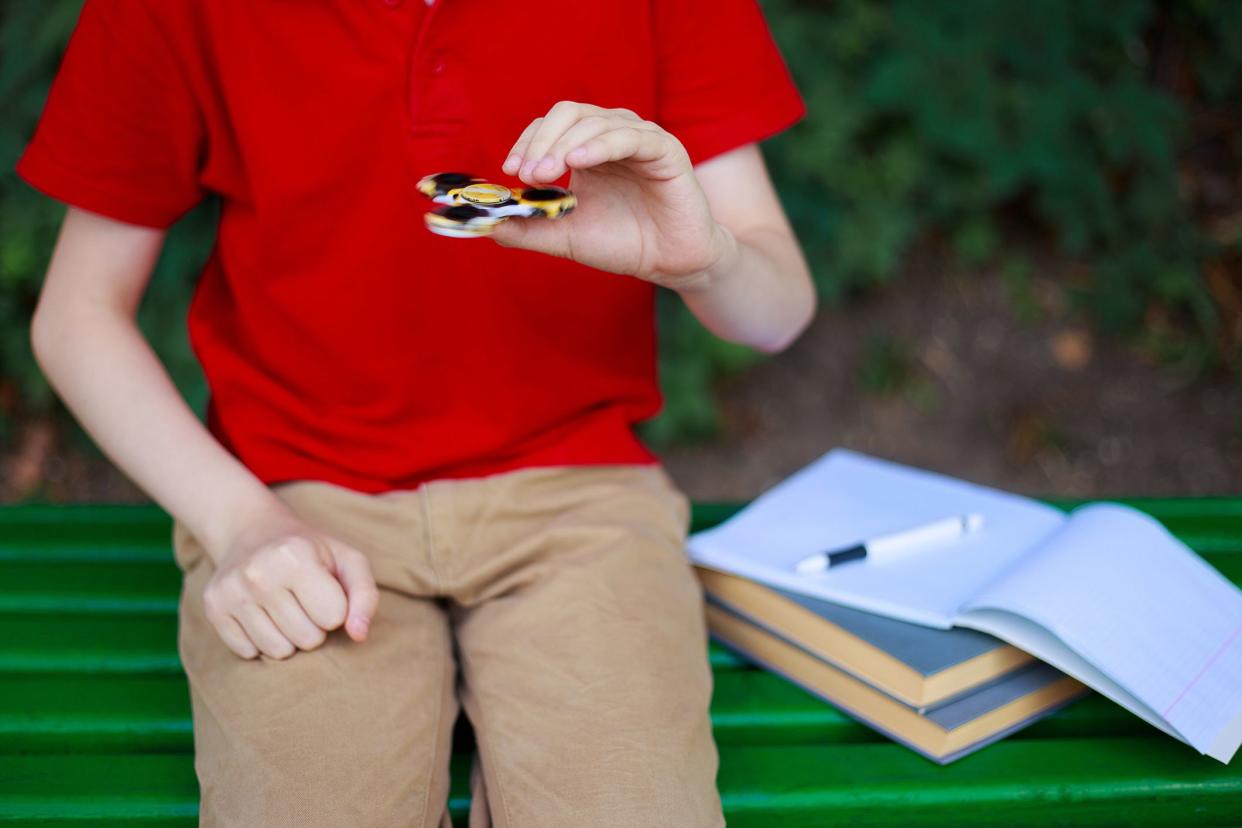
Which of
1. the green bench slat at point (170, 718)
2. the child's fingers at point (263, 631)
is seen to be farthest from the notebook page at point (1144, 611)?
the child's fingers at point (263, 631)

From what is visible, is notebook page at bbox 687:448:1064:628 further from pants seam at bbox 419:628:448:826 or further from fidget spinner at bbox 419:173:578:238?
fidget spinner at bbox 419:173:578:238

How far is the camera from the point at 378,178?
4.65 feet

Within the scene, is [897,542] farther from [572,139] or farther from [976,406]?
[976,406]

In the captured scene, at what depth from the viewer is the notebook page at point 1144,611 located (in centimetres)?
137

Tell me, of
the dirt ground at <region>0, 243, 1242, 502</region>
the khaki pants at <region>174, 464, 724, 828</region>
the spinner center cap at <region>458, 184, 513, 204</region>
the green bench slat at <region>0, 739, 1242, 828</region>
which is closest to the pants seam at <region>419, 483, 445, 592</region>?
the khaki pants at <region>174, 464, 724, 828</region>

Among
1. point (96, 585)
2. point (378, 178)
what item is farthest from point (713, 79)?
point (96, 585)

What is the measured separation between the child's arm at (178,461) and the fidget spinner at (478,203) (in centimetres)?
42

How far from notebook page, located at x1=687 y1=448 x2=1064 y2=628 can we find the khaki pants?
0.14 meters

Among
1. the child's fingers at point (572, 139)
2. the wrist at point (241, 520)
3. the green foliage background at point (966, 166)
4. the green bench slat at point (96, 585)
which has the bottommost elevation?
the green foliage background at point (966, 166)

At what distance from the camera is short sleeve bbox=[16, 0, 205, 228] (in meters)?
1.38

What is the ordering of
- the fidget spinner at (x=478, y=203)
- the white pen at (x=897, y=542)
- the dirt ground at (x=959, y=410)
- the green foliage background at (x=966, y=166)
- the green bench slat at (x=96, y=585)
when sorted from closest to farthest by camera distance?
the fidget spinner at (x=478, y=203) < the white pen at (x=897, y=542) < the green bench slat at (x=96, y=585) < the green foliage background at (x=966, y=166) < the dirt ground at (x=959, y=410)

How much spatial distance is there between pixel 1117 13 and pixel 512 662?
3.11 m

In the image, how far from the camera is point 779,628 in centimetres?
158

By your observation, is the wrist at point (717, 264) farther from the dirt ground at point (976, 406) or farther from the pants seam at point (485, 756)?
the dirt ground at point (976, 406)
